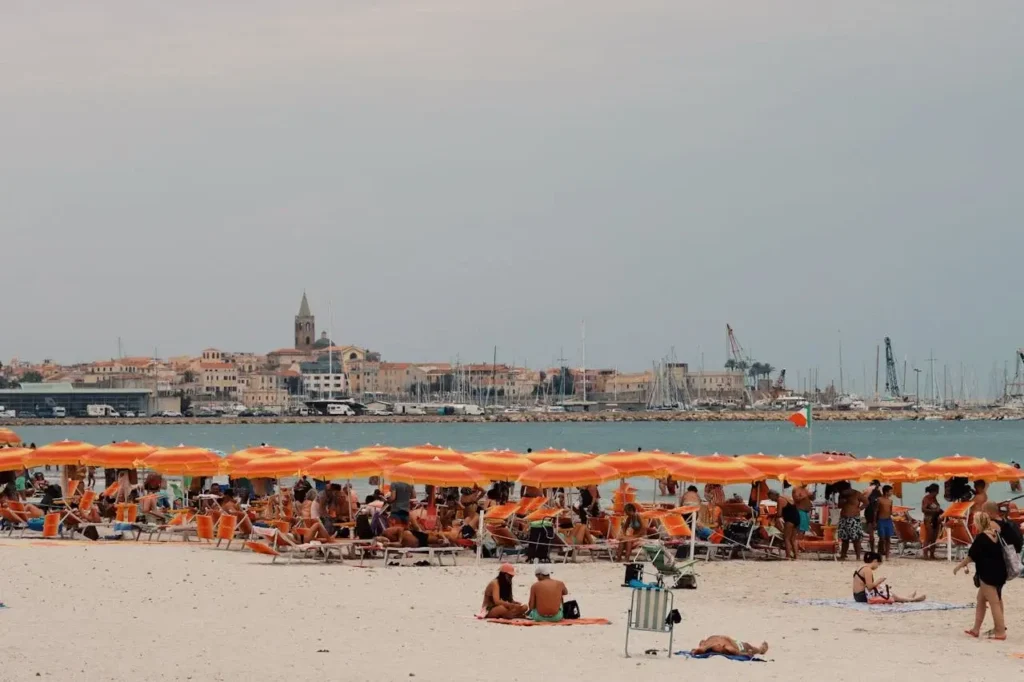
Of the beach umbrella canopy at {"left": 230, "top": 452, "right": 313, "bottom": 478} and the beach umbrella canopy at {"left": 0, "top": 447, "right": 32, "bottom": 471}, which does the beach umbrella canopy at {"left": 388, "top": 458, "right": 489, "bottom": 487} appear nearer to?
the beach umbrella canopy at {"left": 230, "top": 452, "right": 313, "bottom": 478}

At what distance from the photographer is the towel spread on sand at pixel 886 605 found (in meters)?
14.3

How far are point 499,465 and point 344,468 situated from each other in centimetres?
206

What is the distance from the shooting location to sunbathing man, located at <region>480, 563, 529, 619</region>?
13211 mm

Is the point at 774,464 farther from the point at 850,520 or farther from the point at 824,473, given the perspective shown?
the point at 850,520

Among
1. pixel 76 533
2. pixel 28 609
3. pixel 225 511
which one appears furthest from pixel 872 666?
pixel 76 533

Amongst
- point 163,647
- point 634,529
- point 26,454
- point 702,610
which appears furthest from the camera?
point 26,454

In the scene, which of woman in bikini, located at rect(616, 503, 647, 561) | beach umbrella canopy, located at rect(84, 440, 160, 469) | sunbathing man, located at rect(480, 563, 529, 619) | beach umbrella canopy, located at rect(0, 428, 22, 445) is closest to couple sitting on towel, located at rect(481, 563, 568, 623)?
sunbathing man, located at rect(480, 563, 529, 619)

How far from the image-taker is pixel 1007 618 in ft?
45.1

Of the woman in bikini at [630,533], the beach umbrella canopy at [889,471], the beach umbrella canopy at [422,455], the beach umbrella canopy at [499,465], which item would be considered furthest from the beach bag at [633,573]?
the beach umbrella canopy at [889,471]

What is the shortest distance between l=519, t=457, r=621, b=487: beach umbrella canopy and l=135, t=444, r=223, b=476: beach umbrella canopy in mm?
5770

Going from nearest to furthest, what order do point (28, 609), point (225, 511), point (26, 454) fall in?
point (28, 609) < point (225, 511) < point (26, 454)

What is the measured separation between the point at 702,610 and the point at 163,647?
17.6 ft

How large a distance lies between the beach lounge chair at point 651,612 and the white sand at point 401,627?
0.84 feet

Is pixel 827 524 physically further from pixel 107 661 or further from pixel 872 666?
pixel 107 661
